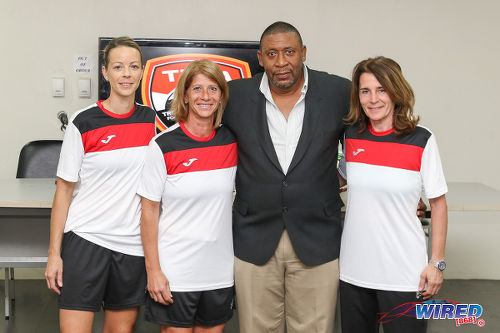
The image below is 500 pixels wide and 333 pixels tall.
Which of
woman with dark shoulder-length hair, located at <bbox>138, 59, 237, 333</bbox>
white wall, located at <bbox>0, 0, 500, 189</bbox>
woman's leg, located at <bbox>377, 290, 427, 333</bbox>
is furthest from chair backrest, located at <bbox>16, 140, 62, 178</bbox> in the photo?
woman's leg, located at <bbox>377, 290, 427, 333</bbox>

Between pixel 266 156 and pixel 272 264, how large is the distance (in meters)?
0.42

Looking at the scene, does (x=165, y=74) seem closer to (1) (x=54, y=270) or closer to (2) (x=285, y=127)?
(2) (x=285, y=127)

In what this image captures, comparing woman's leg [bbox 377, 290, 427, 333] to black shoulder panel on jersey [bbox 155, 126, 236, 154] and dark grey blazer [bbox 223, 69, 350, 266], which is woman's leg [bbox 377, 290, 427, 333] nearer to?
dark grey blazer [bbox 223, 69, 350, 266]

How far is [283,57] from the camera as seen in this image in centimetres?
216

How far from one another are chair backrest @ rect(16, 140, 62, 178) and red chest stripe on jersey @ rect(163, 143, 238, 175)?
1.83m

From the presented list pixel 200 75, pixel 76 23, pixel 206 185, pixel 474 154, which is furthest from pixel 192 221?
pixel 474 154

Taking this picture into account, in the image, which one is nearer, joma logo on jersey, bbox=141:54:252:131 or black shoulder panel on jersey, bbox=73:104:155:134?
black shoulder panel on jersey, bbox=73:104:155:134

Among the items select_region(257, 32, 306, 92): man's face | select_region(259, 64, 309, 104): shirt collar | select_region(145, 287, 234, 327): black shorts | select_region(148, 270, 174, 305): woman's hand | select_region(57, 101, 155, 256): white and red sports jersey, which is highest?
select_region(257, 32, 306, 92): man's face

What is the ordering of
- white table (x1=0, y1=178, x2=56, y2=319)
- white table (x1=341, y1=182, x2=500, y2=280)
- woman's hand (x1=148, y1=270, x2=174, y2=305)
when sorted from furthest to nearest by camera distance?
1. white table (x1=341, y1=182, x2=500, y2=280)
2. white table (x1=0, y1=178, x2=56, y2=319)
3. woman's hand (x1=148, y1=270, x2=174, y2=305)

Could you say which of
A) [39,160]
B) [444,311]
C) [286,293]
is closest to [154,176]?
[286,293]

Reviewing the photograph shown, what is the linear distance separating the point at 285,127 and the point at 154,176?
53 cm

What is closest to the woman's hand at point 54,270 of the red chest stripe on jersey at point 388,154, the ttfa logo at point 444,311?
the red chest stripe on jersey at point 388,154

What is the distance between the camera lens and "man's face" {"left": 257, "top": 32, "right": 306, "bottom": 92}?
2.15 meters

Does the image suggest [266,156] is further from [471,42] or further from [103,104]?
[471,42]
